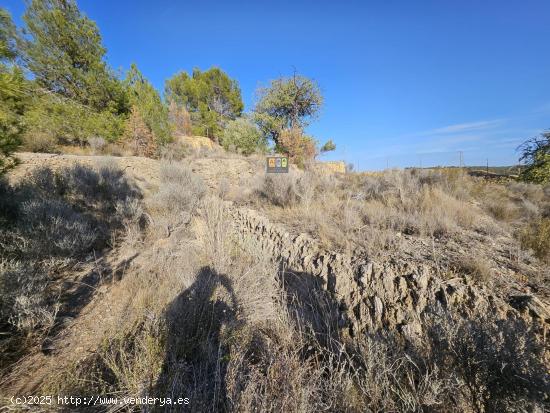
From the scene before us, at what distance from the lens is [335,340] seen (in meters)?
1.87

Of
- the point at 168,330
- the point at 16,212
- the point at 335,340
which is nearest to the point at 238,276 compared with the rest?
the point at 168,330

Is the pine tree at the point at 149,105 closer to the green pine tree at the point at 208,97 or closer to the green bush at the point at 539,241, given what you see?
the green pine tree at the point at 208,97

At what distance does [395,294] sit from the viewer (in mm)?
2125

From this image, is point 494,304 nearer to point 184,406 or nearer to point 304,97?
point 184,406

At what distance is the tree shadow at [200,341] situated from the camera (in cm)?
140

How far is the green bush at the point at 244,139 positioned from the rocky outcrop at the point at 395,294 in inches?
541

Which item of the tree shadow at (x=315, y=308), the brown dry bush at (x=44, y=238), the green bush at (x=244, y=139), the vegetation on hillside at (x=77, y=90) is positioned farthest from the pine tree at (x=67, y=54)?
the tree shadow at (x=315, y=308)

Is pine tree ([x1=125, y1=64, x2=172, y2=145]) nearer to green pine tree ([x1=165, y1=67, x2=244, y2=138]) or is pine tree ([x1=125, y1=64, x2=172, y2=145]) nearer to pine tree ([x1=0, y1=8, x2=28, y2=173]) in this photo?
green pine tree ([x1=165, y1=67, x2=244, y2=138])

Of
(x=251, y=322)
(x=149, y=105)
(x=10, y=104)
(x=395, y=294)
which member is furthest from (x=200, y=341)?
(x=149, y=105)

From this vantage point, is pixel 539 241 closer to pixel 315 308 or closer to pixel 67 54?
pixel 315 308

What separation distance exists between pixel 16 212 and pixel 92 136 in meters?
7.81

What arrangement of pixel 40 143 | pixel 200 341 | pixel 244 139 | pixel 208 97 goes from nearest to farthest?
pixel 200 341
pixel 40 143
pixel 244 139
pixel 208 97

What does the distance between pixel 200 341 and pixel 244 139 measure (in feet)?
49.5

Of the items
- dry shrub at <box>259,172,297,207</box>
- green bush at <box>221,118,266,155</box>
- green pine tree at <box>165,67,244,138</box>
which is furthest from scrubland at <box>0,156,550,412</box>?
green pine tree at <box>165,67,244,138</box>
